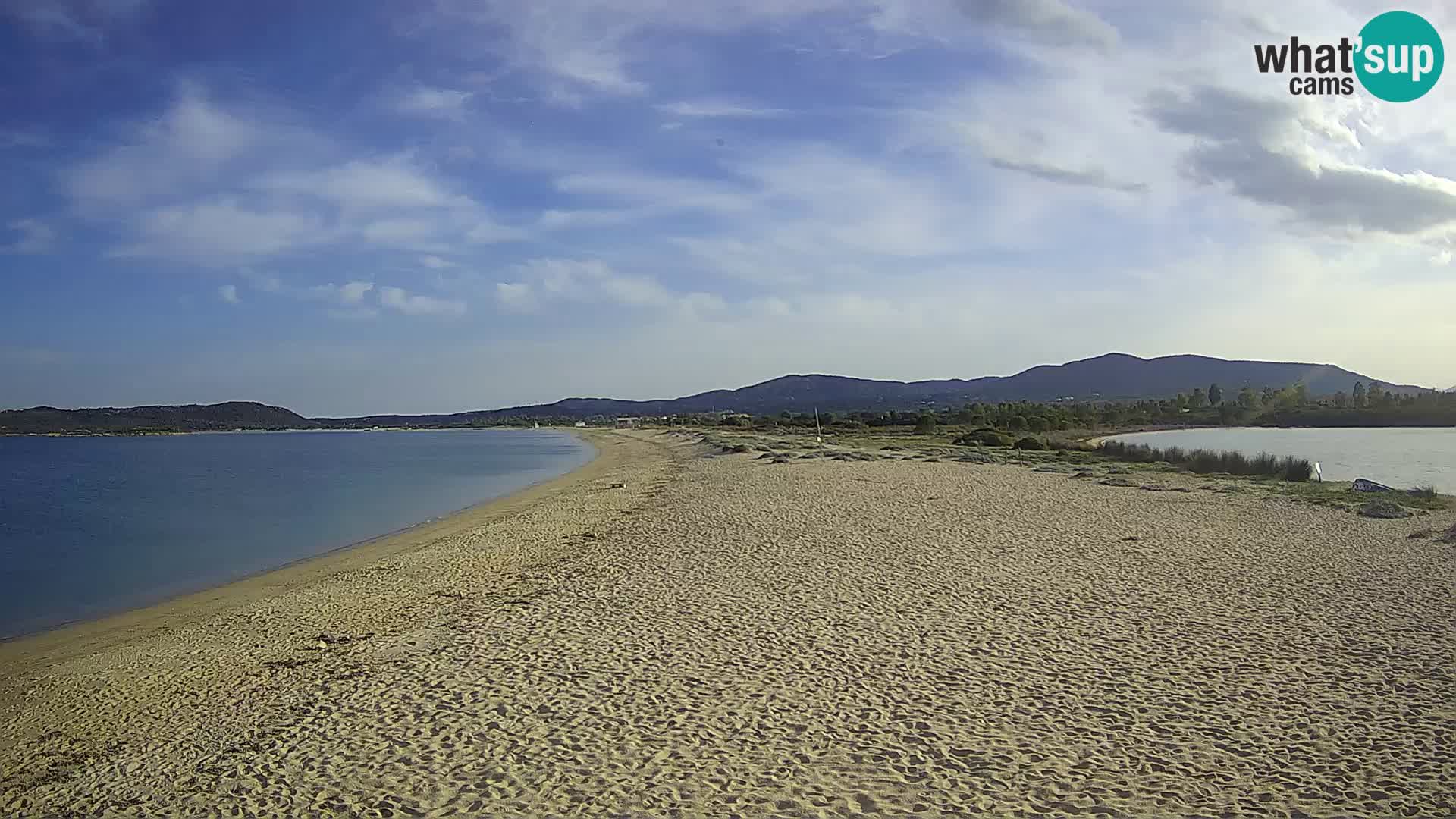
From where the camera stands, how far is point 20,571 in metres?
16.0

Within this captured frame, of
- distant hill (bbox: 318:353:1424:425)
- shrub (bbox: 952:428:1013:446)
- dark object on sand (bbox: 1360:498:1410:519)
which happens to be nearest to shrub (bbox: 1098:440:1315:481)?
shrub (bbox: 952:428:1013:446)

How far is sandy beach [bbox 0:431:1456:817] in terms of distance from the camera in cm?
520

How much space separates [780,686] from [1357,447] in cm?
5612

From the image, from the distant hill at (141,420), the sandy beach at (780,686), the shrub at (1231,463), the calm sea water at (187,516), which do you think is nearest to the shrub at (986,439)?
the shrub at (1231,463)

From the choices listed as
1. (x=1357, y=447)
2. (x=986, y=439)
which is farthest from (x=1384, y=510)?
(x=1357, y=447)

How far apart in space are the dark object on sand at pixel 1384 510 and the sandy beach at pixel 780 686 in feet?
12.1

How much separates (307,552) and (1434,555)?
18336 mm

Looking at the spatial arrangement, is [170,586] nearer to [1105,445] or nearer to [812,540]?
[812,540]

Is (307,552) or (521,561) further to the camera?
(307,552)

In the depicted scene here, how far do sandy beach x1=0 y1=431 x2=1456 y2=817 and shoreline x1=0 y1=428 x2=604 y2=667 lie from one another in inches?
4.8

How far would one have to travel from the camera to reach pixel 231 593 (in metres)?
13.2

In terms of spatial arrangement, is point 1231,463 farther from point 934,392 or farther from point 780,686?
point 934,392

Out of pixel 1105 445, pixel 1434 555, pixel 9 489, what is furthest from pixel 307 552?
pixel 1105 445

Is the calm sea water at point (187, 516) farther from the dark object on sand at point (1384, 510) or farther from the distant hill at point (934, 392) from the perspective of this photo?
the distant hill at point (934, 392)
